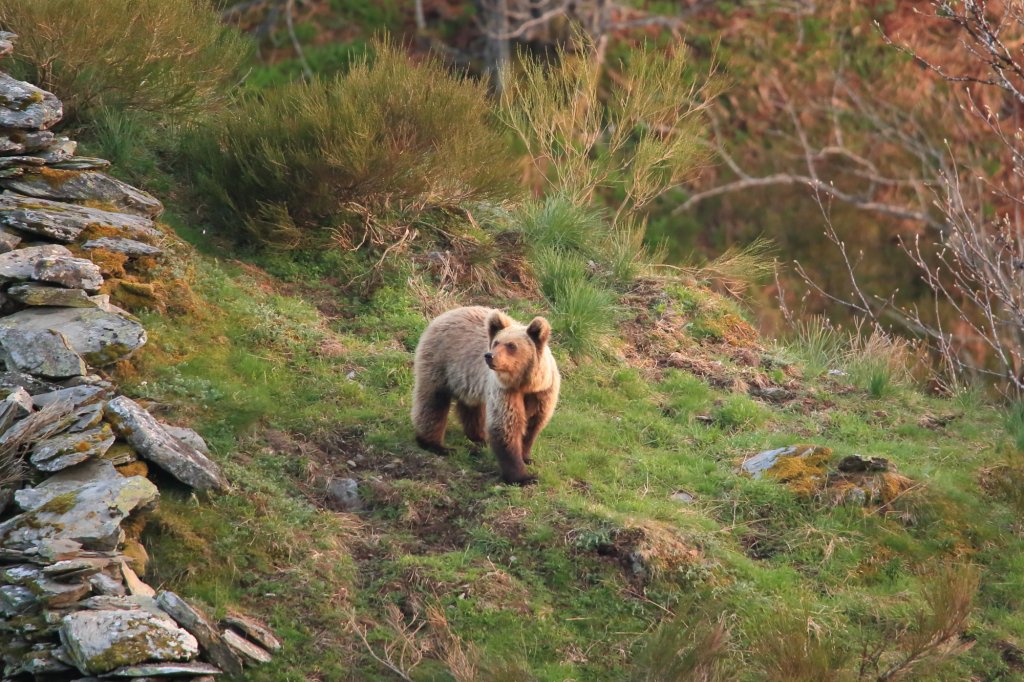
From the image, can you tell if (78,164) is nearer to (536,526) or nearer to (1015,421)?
(536,526)

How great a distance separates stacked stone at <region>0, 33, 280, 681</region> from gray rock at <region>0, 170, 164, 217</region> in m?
0.02

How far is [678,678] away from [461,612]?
4.31ft

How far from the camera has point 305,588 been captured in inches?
256

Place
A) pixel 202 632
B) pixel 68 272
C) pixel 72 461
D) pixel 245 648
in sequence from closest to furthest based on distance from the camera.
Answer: pixel 202 632 < pixel 245 648 < pixel 72 461 < pixel 68 272

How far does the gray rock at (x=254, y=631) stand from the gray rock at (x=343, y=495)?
1.46 meters

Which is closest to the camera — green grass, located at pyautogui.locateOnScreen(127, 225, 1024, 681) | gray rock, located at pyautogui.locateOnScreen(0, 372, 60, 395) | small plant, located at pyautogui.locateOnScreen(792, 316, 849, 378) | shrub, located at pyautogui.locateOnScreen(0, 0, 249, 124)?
green grass, located at pyautogui.locateOnScreen(127, 225, 1024, 681)

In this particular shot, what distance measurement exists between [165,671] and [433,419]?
312 centimetres

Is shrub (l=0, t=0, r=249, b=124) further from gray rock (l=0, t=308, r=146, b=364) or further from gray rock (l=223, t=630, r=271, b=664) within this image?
gray rock (l=223, t=630, r=271, b=664)

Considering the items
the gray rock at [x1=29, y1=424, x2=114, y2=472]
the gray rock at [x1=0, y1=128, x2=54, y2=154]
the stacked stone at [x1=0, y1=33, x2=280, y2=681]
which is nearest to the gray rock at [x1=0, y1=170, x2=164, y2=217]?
the stacked stone at [x1=0, y1=33, x2=280, y2=681]

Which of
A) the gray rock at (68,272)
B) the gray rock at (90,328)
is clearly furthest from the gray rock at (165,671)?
the gray rock at (68,272)

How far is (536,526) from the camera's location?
7.29m

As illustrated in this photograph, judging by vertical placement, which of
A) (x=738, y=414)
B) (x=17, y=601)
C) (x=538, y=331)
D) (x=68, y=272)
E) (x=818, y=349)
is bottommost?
(x=818, y=349)

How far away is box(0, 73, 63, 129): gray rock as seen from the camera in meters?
8.62

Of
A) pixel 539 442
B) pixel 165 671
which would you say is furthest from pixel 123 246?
pixel 165 671
